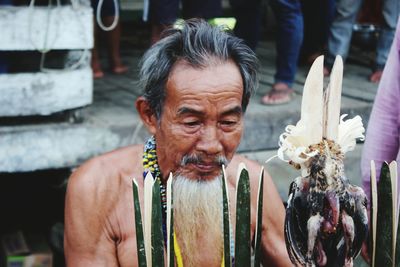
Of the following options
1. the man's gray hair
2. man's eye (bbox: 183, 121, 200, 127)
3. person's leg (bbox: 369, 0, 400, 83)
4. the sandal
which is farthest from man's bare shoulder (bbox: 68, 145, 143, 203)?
person's leg (bbox: 369, 0, 400, 83)

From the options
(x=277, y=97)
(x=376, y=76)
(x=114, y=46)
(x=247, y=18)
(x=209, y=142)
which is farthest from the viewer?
(x=114, y=46)

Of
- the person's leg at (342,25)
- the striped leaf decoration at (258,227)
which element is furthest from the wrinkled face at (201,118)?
the person's leg at (342,25)

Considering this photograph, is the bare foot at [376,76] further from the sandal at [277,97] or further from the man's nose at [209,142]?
the man's nose at [209,142]

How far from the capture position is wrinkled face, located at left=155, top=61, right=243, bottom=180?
2007 millimetres

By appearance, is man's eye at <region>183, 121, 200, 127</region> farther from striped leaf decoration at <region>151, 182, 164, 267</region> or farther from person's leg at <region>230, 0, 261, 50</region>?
person's leg at <region>230, 0, 261, 50</region>

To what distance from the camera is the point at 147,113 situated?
225cm

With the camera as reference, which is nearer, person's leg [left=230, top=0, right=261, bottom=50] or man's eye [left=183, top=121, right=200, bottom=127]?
man's eye [left=183, top=121, right=200, bottom=127]

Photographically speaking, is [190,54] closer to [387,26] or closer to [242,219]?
[242,219]

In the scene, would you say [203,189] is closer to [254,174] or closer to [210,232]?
[210,232]

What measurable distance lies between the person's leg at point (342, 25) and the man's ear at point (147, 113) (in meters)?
2.99

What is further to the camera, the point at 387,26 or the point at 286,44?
the point at 387,26

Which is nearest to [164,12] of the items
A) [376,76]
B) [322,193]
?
[376,76]

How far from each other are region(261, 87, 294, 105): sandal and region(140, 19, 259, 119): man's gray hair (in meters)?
2.14

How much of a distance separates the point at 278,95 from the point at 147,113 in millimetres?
2222
